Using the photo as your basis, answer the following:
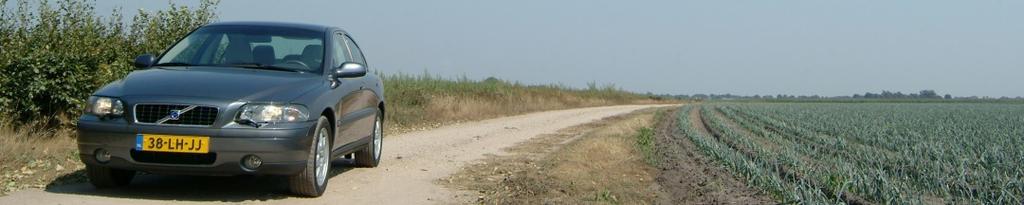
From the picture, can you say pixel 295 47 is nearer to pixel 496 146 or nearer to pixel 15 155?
pixel 15 155

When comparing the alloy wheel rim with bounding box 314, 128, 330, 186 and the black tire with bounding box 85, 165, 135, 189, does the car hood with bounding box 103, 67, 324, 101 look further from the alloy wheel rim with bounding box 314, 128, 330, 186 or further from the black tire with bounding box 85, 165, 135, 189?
the black tire with bounding box 85, 165, 135, 189

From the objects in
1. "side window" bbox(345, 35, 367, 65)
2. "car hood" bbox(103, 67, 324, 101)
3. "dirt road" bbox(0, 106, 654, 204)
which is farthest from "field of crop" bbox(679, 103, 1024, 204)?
"side window" bbox(345, 35, 367, 65)

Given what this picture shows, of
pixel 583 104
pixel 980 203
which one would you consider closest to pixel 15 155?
pixel 980 203

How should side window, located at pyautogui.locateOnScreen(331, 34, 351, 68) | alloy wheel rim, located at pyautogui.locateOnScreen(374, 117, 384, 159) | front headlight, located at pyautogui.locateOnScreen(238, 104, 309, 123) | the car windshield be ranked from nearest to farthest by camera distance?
front headlight, located at pyautogui.locateOnScreen(238, 104, 309, 123) < the car windshield < side window, located at pyautogui.locateOnScreen(331, 34, 351, 68) < alloy wheel rim, located at pyautogui.locateOnScreen(374, 117, 384, 159)

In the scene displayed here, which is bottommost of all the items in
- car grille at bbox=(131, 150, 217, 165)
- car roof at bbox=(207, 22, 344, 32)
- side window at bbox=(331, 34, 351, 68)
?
car grille at bbox=(131, 150, 217, 165)

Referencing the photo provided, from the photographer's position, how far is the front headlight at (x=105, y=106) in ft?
23.6

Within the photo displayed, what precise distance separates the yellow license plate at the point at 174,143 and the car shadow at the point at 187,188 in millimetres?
545

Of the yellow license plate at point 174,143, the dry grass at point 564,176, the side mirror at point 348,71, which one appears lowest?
the dry grass at point 564,176

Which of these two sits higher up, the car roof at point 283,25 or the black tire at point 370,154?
the car roof at point 283,25

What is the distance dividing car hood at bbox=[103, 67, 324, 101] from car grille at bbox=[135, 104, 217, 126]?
0.37 ft

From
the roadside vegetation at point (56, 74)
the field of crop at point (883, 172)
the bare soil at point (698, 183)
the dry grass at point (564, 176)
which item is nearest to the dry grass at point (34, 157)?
the roadside vegetation at point (56, 74)

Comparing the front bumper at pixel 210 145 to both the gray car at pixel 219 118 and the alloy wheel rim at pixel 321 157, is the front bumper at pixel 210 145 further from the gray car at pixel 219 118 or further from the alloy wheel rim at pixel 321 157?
the alloy wheel rim at pixel 321 157

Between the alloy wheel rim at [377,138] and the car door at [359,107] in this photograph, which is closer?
the car door at [359,107]

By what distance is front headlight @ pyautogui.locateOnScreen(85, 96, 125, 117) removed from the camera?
23.6 ft
